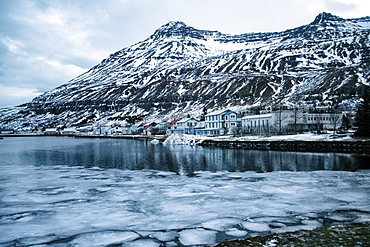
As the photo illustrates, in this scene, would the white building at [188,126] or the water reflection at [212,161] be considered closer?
the water reflection at [212,161]

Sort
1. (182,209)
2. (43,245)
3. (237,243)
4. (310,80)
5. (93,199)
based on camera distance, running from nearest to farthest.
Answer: (237,243)
(43,245)
(182,209)
(93,199)
(310,80)

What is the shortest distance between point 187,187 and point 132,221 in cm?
701

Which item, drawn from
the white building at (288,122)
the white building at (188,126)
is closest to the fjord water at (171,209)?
the white building at (288,122)

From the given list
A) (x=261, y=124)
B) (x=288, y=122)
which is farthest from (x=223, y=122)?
(x=288, y=122)

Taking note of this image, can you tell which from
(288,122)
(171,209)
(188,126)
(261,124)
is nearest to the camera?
(171,209)

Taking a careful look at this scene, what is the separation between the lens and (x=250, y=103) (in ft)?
532

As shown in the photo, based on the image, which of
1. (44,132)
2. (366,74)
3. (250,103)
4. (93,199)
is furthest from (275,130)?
(44,132)

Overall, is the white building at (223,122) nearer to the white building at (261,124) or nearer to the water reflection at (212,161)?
the white building at (261,124)

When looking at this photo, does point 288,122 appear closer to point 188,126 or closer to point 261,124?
point 261,124

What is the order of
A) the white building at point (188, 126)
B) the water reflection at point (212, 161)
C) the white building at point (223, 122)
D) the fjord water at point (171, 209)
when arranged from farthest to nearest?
the white building at point (188, 126) < the white building at point (223, 122) < the water reflection at point (212, 161) < the fjord water at point (171, 209)

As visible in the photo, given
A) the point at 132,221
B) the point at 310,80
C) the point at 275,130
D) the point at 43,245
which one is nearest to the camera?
the point at 43,245

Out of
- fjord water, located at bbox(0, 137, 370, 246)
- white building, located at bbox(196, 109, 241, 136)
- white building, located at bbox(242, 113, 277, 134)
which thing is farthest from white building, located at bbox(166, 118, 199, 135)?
fjord water, located at bbox(0, 137, 370, 246)

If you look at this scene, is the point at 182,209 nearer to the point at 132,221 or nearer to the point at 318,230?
the point at 132,221

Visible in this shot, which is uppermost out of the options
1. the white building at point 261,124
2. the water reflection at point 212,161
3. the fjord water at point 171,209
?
the white building at point 261,124
